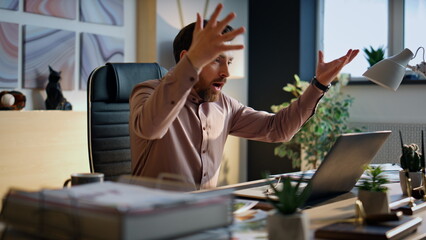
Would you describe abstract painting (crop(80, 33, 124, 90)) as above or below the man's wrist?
above

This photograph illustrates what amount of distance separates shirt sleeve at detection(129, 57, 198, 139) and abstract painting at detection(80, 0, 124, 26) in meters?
2.48

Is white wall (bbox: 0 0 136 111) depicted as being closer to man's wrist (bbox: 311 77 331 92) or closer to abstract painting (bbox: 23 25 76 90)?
abstract painting (bbox: 23 25 76 90)

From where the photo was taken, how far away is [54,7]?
3.92m

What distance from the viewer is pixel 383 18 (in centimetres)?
495

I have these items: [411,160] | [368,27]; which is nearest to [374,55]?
[368,27]

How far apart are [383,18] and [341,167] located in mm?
3681

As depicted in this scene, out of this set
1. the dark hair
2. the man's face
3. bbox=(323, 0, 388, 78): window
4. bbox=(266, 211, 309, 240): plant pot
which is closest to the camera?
bbox=(266, 211, 309, 240): plant pot

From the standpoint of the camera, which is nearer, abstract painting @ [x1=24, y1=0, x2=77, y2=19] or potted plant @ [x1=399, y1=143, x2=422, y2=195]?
potted plant @ [x1=399, y1=143, x2=422, y2=195]

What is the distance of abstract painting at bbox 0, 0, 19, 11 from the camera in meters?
3.65

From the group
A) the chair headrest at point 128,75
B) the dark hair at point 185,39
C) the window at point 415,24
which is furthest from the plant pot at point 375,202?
the window at point 415,24

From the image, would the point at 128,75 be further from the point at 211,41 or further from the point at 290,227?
the point at 290,227

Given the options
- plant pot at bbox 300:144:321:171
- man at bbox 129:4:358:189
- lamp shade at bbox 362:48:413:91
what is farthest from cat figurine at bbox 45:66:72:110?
lamp shade at bbox 362:48:413:91

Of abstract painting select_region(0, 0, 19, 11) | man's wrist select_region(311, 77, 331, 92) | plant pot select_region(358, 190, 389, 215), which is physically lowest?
plant pot select_region(358, 190, 389, 215)

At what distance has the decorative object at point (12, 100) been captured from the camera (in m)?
3.49
